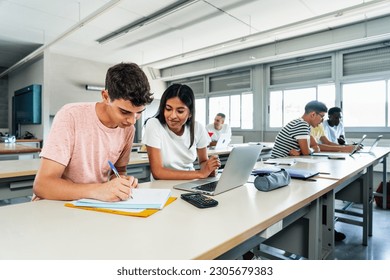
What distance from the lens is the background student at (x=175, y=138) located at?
146 centimetres

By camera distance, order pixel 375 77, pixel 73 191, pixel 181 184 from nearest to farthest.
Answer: pixel 73 191, pixel 181 184, pixel 375 77

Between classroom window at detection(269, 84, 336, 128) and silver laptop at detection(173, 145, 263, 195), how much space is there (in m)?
4.71

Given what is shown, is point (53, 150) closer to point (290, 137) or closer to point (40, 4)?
point (290, 137)

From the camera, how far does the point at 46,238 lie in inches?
25.9

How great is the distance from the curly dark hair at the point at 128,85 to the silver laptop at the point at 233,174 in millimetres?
410

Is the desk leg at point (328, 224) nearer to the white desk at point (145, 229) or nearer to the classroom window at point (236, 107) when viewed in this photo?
the white desk at point (145, 229)

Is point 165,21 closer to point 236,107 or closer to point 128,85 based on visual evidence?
point 236,107

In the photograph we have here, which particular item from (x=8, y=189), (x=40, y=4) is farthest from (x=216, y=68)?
(x=8, y=189)

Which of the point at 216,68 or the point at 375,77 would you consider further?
the point at 216,68

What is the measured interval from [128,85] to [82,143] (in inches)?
12.7

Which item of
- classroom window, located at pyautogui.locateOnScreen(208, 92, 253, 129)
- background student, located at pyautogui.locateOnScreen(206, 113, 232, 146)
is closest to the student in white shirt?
background student, located at pyautogui.locateOnScreen(206, 113, 232, 146)

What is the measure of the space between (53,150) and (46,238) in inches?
15.9

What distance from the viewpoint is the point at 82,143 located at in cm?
→ 108

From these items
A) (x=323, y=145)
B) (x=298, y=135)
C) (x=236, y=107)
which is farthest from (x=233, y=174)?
(x=236, y=107)
